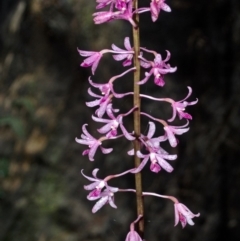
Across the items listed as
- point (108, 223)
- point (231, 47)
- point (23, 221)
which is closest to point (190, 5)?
point (231, 47)

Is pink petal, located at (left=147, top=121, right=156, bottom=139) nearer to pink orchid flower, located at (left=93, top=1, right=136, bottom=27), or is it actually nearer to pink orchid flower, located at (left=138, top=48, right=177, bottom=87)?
pink orchid flower, located at (left=138, top=48, right=177, bottom=87)

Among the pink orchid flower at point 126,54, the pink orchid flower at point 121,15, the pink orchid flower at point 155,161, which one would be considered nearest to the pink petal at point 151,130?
the pink orchid flower at point 155,161

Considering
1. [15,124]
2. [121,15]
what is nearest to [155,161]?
[121,15]

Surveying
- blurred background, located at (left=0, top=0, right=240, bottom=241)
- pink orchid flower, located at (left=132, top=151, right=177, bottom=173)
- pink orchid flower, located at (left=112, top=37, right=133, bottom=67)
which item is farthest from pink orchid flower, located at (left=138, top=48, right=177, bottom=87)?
blurred background, located at (left=0, top=0, right=240, bottom=241)

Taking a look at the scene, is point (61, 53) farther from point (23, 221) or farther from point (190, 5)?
point (23, 221)

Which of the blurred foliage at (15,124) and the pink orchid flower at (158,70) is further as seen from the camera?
the blurred foliage at (15,124)

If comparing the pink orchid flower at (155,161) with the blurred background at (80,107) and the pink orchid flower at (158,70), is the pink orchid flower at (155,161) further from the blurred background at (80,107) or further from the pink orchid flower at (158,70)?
the blurred background at (80,107)

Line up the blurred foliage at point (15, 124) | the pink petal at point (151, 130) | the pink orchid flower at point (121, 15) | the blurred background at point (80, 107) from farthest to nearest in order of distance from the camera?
the blurred background at point (80, 107)
the blurred foliage at point (15, 124)
the pink petal at point (151, 130)
the pink orchid flower at point (121, 15)

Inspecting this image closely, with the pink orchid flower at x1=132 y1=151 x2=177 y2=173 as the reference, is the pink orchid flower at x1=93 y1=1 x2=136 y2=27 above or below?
above
